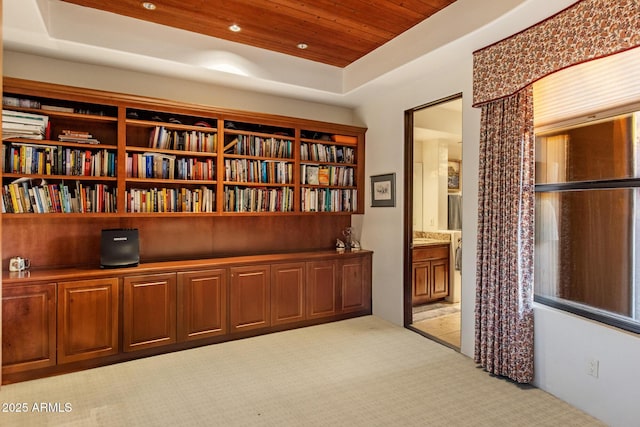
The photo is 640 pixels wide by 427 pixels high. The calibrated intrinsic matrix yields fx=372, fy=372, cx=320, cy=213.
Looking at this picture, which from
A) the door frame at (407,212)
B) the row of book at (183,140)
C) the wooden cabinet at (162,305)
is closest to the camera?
the wooden cabinet at (162,305)

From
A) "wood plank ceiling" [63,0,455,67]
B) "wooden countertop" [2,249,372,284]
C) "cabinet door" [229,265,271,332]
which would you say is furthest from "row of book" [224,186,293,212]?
"wood plank ceiling" [63,0,455,67]

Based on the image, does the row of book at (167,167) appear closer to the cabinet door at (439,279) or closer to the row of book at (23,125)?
the row of book at (23,125)

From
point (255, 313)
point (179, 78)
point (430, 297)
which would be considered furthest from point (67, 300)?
point (430, 297)

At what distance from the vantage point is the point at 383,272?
4.45 metres

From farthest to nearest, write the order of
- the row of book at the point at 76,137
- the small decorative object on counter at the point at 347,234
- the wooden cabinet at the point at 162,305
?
the small decorative object on counter at the point at 347,234
the row of book at the point at 76,137
the wooden cabinet at the point at 162,305

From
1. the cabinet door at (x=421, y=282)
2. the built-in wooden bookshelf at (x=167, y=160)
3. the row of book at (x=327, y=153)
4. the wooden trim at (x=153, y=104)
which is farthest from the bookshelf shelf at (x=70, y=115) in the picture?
the cabinet door at (x=421, y=282)

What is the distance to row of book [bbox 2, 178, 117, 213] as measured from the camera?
298 centimetres

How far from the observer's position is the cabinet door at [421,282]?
16.2ft

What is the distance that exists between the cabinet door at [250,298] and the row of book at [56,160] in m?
1.53

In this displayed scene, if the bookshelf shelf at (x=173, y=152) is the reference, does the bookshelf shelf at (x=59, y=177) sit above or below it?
below

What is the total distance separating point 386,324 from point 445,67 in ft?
9.13

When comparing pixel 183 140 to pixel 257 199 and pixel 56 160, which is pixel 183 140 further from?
pixel 56 160

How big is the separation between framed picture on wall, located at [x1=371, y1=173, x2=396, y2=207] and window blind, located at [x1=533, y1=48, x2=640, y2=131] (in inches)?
65.2

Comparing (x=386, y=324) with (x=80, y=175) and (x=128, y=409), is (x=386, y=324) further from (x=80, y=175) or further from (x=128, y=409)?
(x=80, y=175)
